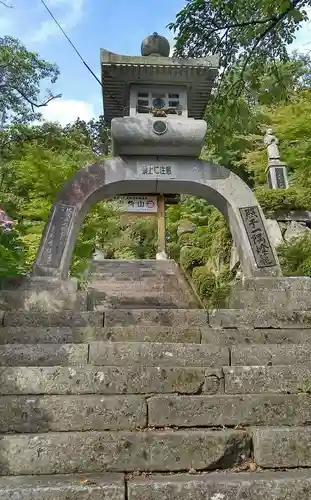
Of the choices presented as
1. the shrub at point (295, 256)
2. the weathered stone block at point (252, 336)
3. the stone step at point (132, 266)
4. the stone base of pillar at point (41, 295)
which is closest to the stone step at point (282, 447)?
the weathered stone block at point (252, 336)

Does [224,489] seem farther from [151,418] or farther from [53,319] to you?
[53,319]

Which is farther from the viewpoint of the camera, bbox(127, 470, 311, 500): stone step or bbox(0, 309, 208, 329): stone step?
bbox(0, 309, 208, 329): stone step

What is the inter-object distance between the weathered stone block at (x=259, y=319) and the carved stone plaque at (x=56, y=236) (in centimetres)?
233

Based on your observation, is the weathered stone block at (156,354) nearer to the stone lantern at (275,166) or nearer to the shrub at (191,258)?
the shrub at (191,258)

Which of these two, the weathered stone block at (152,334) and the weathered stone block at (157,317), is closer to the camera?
the weathered stone block at (152,334)

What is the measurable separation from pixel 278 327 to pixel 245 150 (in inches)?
590

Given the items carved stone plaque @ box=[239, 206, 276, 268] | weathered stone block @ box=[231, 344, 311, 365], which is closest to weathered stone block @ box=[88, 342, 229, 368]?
weathered stone block @ box=[231, 344, 311, 365]

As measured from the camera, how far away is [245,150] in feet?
60.7

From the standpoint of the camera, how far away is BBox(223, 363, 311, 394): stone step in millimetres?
3434

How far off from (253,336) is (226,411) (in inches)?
56.9

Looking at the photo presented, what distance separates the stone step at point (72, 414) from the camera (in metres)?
2.95

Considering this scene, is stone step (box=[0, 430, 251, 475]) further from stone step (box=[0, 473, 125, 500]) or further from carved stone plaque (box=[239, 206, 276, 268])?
carved stone plaque (box=[239, 206, 276, 268])

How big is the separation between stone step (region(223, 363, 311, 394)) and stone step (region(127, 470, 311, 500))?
3.33 feet

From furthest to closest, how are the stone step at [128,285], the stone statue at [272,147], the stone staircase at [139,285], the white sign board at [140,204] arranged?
the white sign board at [140,204]
the stone statue at [272,147]
the stone step at [128,285]
the stone staircase at [139,285]
